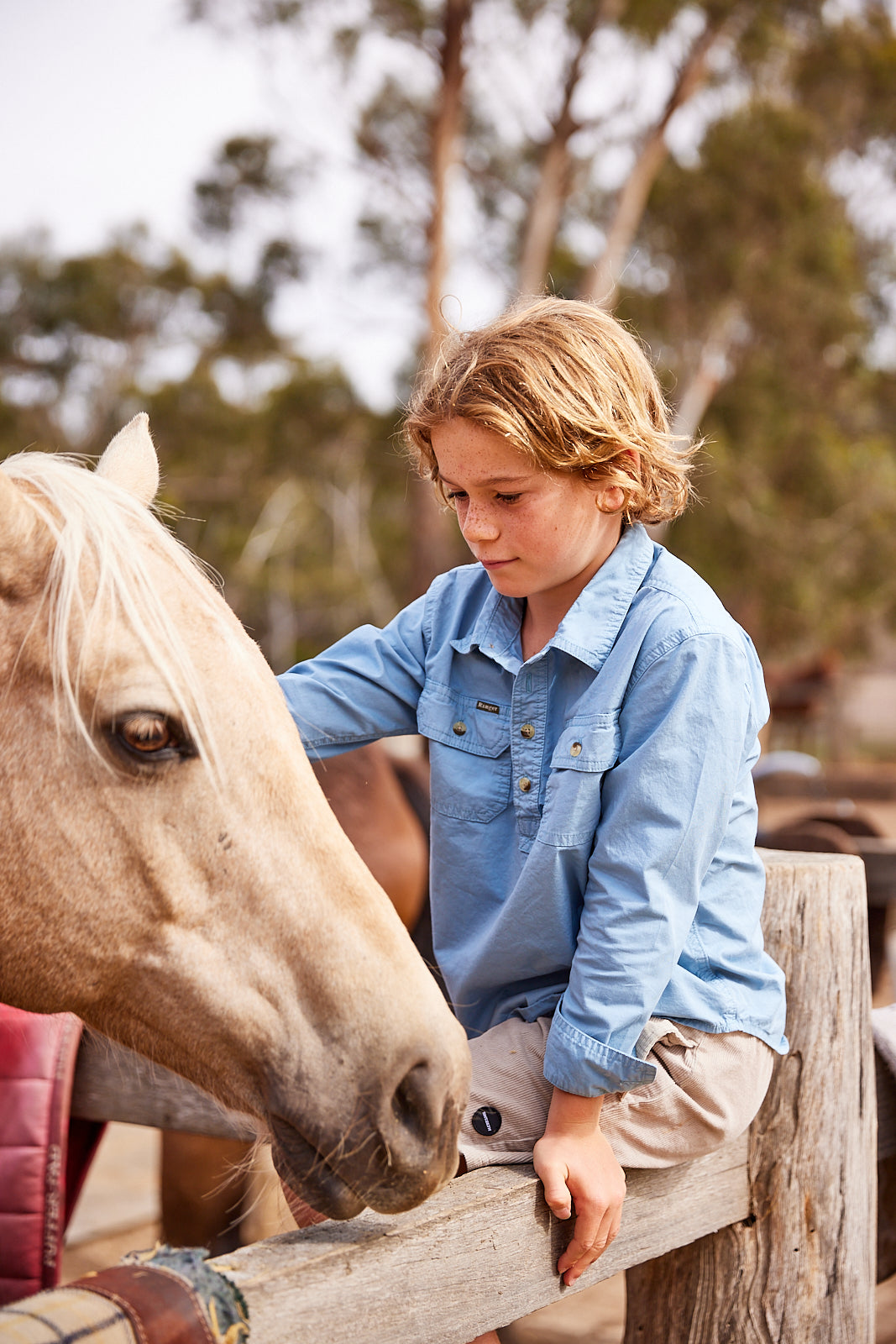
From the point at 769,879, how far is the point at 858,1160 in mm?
408

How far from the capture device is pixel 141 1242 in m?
3.23

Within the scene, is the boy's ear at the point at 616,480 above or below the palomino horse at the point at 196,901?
above

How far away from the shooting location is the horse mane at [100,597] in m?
1.03

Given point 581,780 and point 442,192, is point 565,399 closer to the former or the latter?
point 581,780

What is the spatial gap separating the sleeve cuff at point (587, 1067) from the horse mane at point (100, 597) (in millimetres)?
454

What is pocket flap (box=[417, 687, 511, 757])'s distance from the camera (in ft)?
4.62

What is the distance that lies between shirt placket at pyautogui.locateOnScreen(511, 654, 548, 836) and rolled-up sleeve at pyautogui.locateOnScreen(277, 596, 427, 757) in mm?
208

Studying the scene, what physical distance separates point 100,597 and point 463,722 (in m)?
0.55

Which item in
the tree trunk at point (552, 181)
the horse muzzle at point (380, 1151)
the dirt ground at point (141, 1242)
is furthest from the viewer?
the tree trunk at point (552, 181)

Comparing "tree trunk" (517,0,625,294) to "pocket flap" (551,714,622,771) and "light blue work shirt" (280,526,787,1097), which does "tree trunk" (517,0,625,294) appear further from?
"pocket flap" (551,714,622,771)

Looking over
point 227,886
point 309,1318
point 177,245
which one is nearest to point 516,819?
point 227,886

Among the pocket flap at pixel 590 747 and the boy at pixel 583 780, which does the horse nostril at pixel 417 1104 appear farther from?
the pocket flap at pixel 590 747

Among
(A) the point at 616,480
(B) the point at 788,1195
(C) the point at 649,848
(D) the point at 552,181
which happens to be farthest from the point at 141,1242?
(D) the point at 552,181

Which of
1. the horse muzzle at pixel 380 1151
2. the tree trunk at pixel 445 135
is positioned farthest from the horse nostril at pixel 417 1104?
the tree trunk at pixel 445 135
